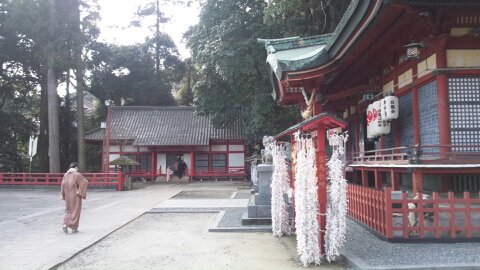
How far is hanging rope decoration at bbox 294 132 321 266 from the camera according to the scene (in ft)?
20.2

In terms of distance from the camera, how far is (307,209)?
6188mm

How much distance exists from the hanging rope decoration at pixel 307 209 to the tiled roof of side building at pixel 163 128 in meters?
25.7

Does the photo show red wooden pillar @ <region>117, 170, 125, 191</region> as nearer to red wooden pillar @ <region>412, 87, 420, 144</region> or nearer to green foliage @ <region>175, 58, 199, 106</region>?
red wooden pillar @ <region>412, 87, 420, 144</region>

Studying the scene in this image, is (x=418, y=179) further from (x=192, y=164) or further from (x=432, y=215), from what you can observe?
(x=192, y=164)

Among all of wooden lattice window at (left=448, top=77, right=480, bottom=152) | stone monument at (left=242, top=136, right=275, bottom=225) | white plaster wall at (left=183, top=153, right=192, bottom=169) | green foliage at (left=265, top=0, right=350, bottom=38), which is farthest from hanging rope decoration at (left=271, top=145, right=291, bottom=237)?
white plaster wall at (left=183, top=153, right=192, bottom=169)

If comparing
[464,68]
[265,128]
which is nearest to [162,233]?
Result: [464,68]

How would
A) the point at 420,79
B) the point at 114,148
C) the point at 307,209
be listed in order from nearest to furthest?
the point at 307,209
the point at 420,79
the point at 114,148

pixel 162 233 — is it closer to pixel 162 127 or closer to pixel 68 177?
pixel 68 177

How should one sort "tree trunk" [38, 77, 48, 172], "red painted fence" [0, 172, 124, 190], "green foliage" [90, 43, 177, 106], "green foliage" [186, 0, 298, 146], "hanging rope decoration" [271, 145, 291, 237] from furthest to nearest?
"green foliage" [90, 43, 177, 106], "tree trunk" [38, 77, 48, 172], "red painted fence" [0, 172, 124, 190], "green foliage" [186, 0, 298, 146], "hanging rope decoration" [271, 145, 291, 237]

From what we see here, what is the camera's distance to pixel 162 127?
3428 centimetres

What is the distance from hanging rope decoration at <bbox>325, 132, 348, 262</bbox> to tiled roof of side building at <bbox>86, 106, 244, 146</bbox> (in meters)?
25.7

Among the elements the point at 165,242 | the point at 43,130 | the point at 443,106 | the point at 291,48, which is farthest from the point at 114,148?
the point at 443,106

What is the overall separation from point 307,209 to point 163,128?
28.9m

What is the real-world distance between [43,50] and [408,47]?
23787 mm
